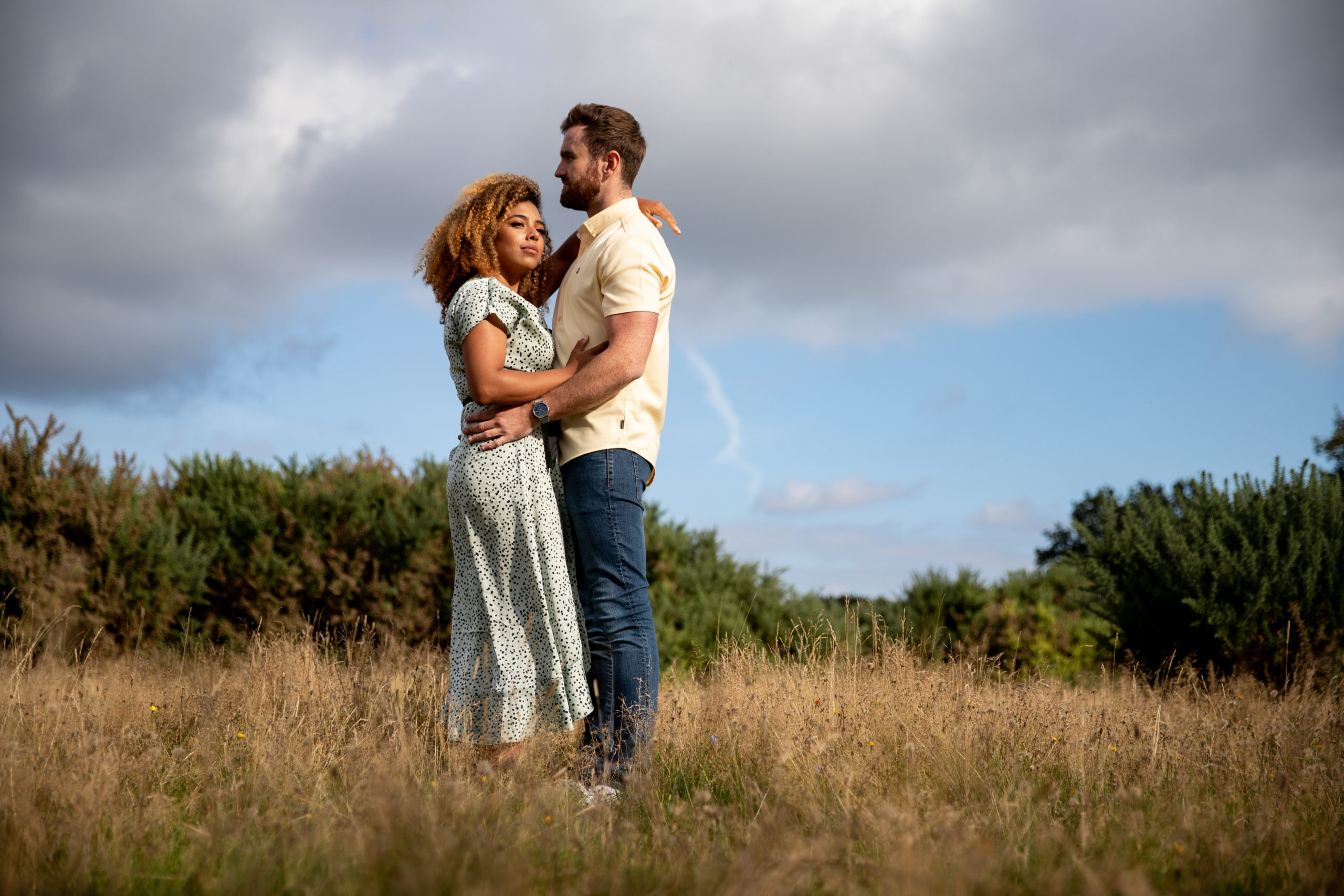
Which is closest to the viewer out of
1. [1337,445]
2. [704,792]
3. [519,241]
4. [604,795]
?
[704,792]

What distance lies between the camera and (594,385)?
3.47 metres

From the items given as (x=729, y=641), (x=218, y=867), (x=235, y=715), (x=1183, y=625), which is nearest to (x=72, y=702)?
(x=235, y=715)

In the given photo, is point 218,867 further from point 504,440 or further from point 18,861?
point 504,440

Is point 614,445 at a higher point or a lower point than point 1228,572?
higher

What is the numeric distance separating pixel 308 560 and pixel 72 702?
9.18 ft

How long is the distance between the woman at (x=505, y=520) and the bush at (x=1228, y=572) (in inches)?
199

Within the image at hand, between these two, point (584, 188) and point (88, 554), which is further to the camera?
point (88, 554)

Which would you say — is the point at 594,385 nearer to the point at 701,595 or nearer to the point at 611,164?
the point at 611,164

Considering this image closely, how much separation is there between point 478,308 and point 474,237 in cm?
35

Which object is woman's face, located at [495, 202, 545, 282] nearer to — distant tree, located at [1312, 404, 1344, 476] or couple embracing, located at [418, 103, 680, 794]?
couple embracing, located at [418, 103, 680, 794]

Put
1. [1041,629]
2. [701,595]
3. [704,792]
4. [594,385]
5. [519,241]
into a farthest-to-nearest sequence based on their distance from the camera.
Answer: [1041,629], [701,595], [519,241], [594,385], [704,792]

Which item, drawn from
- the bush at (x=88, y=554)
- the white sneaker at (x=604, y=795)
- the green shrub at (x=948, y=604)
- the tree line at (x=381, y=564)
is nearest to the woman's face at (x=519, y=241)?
the white sneaker at (x=604, y=795)

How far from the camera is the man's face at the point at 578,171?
151 inches

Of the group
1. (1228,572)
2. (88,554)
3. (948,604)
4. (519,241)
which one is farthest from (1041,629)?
(88,554)
